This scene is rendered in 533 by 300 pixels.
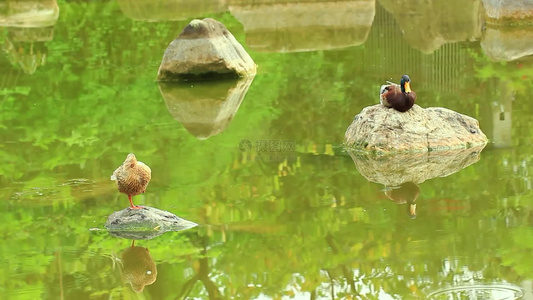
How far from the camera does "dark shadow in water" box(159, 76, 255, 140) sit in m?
13.7

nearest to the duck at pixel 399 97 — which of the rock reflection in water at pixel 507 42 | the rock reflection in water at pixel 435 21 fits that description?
the rock reflection in water at pixel 507 42

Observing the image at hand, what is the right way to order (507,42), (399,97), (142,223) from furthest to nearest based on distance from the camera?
(507,42) < (399,97) < (142,223)

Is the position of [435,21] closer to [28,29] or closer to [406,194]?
[28,29]

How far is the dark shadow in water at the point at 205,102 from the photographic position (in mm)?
13711

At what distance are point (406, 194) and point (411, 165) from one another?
0.95m

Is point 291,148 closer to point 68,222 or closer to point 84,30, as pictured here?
point 68,222

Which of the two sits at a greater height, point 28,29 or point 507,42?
point 28,29

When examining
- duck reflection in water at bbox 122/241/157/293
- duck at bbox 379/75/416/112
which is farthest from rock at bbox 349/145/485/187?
duck reflection in water at bbox 122/241/157/293

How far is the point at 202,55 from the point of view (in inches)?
634

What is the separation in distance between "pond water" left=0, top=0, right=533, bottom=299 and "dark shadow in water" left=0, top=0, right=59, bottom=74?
177 mm

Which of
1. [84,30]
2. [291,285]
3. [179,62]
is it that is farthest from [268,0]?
[291,285]

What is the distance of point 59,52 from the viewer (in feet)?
68.6

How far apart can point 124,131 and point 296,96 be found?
10.0ft

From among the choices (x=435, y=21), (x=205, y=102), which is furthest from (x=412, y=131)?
(x=435, y=21)
